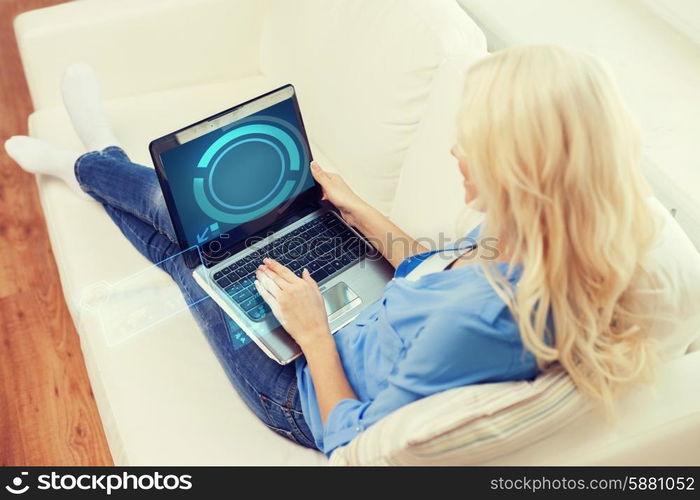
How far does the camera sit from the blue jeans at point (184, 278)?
1173 mm

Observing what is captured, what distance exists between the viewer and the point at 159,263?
1433mm

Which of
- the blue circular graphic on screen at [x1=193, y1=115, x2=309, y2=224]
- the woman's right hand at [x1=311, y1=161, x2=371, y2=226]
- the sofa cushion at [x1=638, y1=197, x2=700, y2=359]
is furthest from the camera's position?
the woman's right hand at [x1=311, y1=161, x2=371, y2=226]

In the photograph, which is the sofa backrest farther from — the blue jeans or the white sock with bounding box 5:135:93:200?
the white sock with bounding box 5:135:93:200

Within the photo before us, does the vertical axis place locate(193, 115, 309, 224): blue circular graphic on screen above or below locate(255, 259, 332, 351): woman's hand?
above

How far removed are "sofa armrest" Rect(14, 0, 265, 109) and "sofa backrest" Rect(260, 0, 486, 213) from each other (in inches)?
7.0

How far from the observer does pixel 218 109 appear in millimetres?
1810

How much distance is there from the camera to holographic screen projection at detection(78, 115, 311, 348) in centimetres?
125

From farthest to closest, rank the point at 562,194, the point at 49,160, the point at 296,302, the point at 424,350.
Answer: the point at 49,160 < the point at 296,302 < the point at 424,350 < the point at 562,194

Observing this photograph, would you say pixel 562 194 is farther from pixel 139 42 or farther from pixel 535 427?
pixel 139 42

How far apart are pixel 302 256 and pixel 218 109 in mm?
667

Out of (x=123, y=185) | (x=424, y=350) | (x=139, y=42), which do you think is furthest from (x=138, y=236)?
(x=424, y=350)

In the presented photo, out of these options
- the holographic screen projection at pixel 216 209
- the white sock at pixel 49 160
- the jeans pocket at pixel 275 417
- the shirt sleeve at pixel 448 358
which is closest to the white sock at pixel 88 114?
the white sock at pixel 49 160

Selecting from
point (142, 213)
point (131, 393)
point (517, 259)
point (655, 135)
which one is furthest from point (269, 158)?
point (655, 135)

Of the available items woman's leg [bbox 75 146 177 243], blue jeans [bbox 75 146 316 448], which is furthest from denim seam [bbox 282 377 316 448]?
woman's leg [bbox 75 146 177 243]
